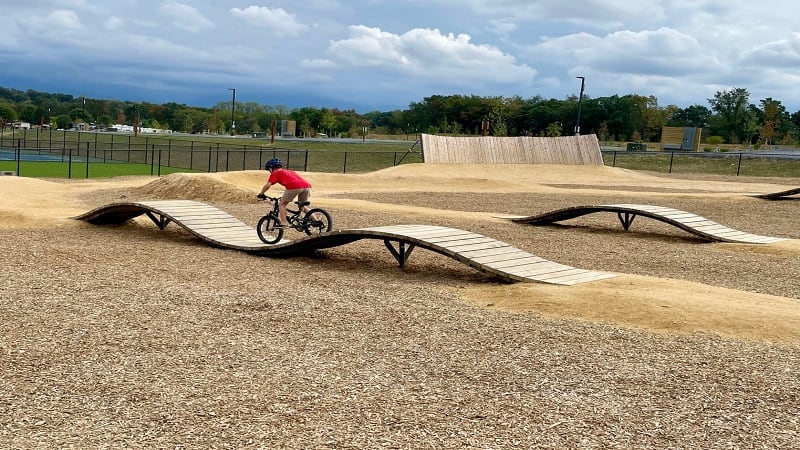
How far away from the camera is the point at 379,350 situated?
6.09 m

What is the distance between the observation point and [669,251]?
12.5 meters

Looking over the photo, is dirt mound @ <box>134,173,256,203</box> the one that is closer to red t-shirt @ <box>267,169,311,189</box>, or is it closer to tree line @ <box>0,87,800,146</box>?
red t-shirt @ <box>267,169,311,189</box>

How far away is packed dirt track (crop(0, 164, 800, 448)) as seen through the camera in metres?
4.53

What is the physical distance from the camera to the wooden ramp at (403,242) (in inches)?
352

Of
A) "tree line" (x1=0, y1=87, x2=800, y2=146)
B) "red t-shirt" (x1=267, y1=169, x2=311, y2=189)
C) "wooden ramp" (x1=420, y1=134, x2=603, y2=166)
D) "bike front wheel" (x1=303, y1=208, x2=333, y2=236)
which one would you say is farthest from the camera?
"tree line" (x1=0, y1=87, x2=800, y2=146)

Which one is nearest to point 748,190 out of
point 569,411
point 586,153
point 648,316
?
point 586,153

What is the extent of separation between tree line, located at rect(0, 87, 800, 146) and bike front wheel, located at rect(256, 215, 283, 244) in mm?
48452

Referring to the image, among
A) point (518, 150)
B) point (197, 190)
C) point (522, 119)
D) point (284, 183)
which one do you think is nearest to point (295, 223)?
point (284, 183)

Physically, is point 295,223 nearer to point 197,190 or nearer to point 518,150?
point 197,190

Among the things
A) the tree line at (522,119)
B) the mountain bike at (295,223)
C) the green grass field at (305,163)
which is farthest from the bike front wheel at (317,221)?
the tree line at (522,119)

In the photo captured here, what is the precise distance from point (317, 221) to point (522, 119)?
7666 centimetres

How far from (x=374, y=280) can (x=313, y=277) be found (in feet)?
2.22

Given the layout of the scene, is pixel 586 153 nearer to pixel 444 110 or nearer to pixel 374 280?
pixel 374 280

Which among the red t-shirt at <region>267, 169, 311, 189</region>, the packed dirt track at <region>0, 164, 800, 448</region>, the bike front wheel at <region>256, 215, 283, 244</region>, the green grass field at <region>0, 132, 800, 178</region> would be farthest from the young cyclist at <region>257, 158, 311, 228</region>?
the green grass field at <region>0, 132, 800, 178</region>
